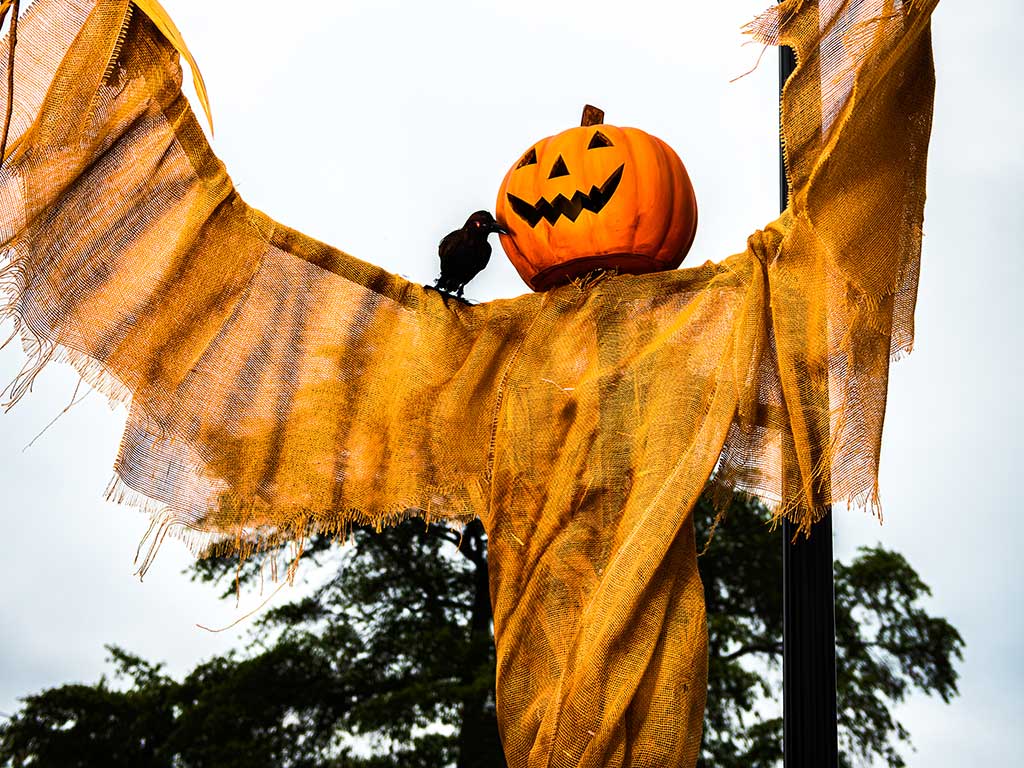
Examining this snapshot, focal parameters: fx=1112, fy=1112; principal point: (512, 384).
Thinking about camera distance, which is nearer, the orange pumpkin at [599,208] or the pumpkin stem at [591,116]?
the orange pumpkin at [599,208]

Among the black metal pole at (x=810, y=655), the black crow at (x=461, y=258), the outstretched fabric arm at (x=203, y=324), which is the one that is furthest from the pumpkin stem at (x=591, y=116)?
the black metal pole at (x=810, y=655)

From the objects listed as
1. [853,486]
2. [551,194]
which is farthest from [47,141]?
[853,486]

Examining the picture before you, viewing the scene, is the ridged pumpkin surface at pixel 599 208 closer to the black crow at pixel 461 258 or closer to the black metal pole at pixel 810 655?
the black crow at pixel 461 258

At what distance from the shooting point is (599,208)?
1.51 meters

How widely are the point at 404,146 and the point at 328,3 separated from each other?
597mm

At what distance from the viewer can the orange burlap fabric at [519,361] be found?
3.89 ft

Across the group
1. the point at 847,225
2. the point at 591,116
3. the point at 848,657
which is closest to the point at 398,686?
the point at 848,657

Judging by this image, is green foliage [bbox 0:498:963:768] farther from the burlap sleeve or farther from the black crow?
the burlap sleeve

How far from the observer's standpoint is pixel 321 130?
11.1 feet

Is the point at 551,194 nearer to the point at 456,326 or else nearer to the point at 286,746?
the point at 456,326

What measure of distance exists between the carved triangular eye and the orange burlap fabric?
234mm

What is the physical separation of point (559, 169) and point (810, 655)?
2.40ft

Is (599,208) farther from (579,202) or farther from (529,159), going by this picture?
(529,159)

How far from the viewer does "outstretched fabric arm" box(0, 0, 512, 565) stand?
1219 mm
